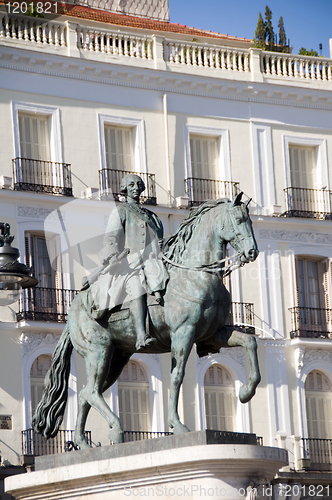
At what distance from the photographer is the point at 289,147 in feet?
98.9

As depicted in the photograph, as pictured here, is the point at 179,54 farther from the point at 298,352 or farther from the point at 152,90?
the point at 298,352

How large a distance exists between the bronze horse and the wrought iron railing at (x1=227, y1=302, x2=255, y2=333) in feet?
52.9

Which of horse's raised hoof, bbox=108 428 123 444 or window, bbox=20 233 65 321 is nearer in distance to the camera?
horse's raised hoof, bbox=108 428 123 444

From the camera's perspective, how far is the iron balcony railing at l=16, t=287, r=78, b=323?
25234mm

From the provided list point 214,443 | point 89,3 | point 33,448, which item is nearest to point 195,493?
point 214,443

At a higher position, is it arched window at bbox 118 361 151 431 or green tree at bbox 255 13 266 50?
green tree at bbox 255 13 266 50

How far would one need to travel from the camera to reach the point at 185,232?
11.2 metres

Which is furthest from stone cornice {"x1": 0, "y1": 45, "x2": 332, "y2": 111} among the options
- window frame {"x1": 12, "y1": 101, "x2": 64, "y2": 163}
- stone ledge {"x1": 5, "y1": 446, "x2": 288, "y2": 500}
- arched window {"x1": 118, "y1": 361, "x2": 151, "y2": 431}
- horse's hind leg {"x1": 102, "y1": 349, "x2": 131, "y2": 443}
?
stone ledge {"x1": 5, "y1": 446, "x2": 288, "y2": 500}

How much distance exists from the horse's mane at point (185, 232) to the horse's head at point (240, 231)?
0.87 ft

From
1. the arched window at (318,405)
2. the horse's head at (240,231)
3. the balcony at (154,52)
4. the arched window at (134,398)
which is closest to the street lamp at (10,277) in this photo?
the horse's head at (240,231)

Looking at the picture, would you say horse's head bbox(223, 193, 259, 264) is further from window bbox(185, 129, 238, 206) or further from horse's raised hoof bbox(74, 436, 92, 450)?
window bbox(185, 129, 238, 206)

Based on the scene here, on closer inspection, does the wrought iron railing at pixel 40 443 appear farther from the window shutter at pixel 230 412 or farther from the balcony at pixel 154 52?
the balcony at pixel 154 52

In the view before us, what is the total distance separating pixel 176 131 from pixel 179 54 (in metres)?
2.20

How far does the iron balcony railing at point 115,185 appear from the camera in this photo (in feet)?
88.0
